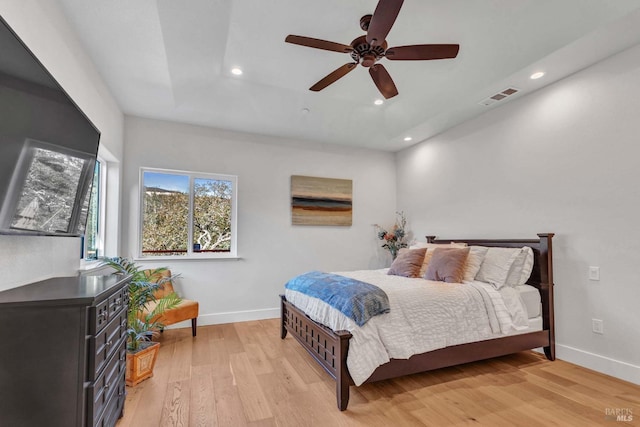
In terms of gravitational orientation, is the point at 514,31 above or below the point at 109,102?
above

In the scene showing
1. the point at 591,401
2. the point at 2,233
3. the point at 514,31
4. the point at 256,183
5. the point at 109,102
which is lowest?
the point at 591,401

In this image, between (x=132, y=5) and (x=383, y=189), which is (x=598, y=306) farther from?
(x=132, y=5)

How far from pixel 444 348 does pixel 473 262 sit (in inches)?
42.2

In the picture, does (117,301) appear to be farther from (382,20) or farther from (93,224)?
(382,20)

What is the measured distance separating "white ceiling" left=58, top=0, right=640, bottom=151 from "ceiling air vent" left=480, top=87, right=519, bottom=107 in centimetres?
9

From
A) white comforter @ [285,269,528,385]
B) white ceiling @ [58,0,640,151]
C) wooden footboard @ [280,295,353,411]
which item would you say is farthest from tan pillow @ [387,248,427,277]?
white ceiling @ [58,0,640,151]

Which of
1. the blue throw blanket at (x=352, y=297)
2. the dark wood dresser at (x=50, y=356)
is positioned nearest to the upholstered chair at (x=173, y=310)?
the blue throw blanket at (x=352, y=297)

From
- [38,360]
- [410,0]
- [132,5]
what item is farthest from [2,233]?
[410,0]

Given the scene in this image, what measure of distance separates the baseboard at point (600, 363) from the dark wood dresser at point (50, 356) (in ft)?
12.2

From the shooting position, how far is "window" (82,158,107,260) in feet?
10.6

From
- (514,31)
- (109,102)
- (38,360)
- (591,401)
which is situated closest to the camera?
(38,360)

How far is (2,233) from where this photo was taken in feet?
4.38

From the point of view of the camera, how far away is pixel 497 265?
3.10 metres

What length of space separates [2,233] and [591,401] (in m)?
3.67
